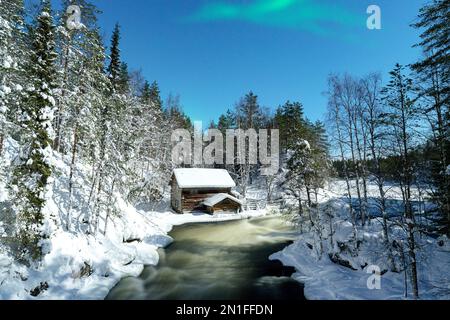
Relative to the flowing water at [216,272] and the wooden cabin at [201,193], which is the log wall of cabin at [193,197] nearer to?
the wooden cabin at [201,193]

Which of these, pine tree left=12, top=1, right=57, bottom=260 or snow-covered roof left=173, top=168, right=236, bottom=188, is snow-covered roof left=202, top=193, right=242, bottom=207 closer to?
snow-covered roof left=173, top=168, right=236, bottom=188

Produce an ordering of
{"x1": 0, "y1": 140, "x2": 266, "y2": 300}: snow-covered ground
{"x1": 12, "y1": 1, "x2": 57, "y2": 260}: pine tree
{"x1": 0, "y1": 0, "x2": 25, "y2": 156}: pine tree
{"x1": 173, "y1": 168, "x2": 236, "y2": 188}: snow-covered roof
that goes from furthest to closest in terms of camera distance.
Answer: {"x1": 173, "y1": 168, "x2": 236, "y2": 188}: snow-covered roof, {"x1": 12, "y1": 1, "x2": 57, "y2": 260}: pine tree, {"x1": 0, "y1": 140, "x2": 266, "y2": 300}: snow-covered ground, {"x1": 0, "y1": 0, "x2": 25, "y2": 156}: pine tree

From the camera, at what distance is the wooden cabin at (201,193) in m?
37.7

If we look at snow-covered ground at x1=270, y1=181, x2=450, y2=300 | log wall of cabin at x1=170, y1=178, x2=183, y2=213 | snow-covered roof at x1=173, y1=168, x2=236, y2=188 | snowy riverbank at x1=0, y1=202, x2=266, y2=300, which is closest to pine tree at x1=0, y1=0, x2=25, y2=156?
snowy riverbank at x1=0, y1=202, x2=266, y2=300

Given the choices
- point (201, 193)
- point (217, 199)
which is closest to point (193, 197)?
point (201, 193)

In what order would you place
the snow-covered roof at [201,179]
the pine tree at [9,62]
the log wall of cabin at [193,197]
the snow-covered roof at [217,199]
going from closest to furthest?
the pine tree at [9,62] → the snow-covered roof at [217,199] → the log wall of cabin at [193,197] → the snow-covered roof at [201,179]

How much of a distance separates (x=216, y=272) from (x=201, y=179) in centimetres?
2429

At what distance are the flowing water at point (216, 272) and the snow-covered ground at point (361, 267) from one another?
123 cm

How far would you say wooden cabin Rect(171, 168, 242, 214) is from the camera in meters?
37.7

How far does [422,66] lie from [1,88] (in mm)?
19181

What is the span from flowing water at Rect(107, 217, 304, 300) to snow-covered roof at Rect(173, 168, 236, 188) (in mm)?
12332

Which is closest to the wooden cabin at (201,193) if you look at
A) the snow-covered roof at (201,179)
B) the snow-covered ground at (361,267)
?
the snow-covered roof at (201,179)

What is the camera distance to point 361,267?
14930 millimetres
